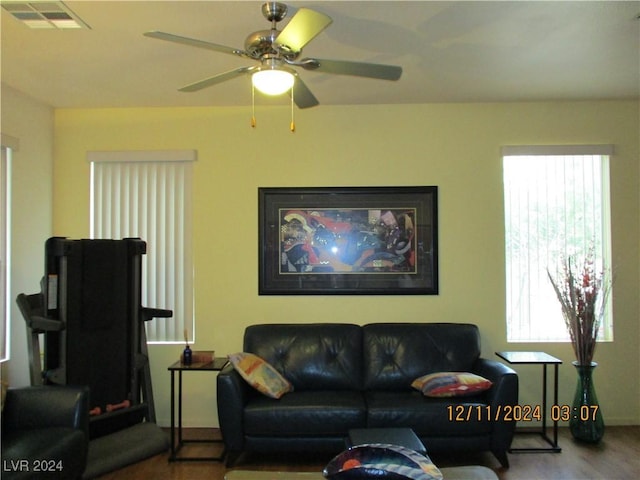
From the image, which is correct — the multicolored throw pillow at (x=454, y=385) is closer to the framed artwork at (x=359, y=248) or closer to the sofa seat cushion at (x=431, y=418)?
the sofa seat cushion at (x=431, y=418)

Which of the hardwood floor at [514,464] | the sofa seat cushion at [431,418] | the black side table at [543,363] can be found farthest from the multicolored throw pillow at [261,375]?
the black side table at [543,363]

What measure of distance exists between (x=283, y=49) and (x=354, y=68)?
0.39 m

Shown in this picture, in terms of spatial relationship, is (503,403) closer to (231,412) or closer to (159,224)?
(231,412)

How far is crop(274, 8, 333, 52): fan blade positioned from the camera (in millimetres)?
1823

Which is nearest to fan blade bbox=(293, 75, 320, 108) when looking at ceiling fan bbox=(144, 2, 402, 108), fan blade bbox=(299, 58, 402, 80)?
ceiling fan bbox=(144, 2, 402, 108)

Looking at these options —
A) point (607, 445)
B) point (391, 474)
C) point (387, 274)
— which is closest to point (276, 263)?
point (387, 274)

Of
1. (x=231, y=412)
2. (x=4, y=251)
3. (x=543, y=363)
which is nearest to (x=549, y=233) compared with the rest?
(x=543, y=363)

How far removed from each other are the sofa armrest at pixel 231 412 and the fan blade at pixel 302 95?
1843 mm

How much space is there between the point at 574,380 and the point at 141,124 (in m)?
4.30

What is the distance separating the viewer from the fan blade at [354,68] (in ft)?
7.27

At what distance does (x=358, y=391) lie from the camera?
141 inches

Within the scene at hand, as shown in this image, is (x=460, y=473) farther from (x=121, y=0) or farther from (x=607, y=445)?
(x=121, y=0)

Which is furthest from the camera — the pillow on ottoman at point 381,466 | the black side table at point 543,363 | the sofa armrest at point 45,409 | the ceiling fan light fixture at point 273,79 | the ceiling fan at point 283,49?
the black side table at point 543,363

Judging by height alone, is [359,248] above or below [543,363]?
above
